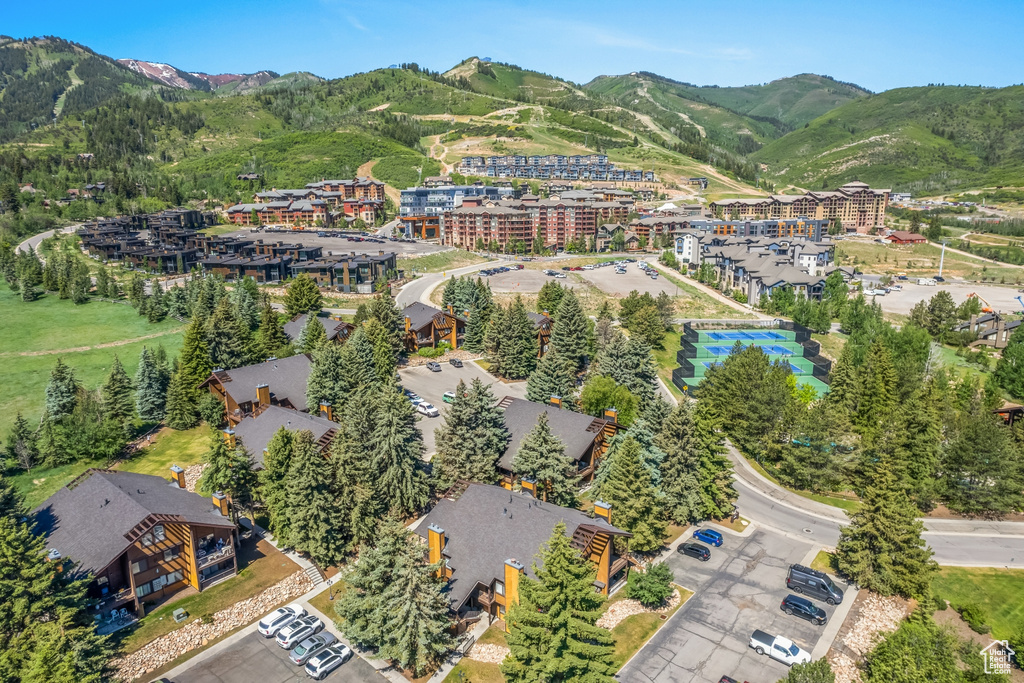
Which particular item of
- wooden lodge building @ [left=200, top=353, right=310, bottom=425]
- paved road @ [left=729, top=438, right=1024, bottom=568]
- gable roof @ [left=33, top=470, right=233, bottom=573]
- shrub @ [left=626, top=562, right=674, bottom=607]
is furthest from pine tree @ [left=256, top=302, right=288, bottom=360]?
paved road @ [left=729, top=438, right=1024, bottom=568]

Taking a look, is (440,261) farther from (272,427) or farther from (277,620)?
(277,620)

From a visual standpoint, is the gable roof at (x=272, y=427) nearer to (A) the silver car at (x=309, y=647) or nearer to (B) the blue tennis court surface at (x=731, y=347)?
(A) the silver car at (x=309, y=647)

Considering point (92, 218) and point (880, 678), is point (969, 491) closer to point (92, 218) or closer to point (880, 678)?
point (880, 678)

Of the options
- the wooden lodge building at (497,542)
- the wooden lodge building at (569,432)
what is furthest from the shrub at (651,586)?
the wooden lodge building at (569,432)

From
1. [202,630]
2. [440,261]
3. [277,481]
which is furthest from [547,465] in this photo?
[440,261]

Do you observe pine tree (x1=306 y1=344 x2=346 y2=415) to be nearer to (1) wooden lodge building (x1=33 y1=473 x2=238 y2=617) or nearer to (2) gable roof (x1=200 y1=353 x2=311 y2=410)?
(2) gable roof (x1=200 y1=353 x2=311 y2=410)
